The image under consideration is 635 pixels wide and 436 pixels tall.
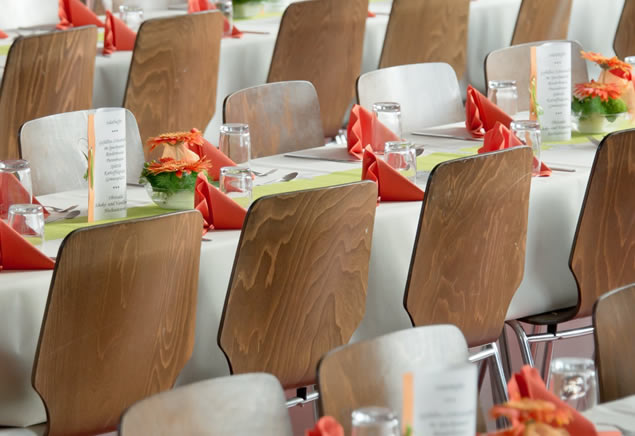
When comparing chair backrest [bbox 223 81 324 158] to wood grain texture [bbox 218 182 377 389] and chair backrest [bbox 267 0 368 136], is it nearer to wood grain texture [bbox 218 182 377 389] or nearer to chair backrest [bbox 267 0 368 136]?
chair backrest [bbox 267 0 368 136]

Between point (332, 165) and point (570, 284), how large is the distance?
32.9 inches

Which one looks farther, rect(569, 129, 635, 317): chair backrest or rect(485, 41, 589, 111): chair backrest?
rect(485, 41, 589, 111): chair backrest

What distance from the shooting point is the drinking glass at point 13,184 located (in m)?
→ 3.52

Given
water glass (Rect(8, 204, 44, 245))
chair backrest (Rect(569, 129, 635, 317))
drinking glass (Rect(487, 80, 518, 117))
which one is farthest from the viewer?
drinking glass (Rect(487, 80, 518, 117))

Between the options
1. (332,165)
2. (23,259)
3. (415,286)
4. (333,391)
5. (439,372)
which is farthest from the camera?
(332,165)

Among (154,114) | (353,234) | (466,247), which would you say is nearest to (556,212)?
(466,247)

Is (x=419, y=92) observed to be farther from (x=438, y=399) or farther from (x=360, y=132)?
(x=438, y=399)

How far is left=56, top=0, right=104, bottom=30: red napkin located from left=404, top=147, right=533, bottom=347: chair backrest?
3.22 meters

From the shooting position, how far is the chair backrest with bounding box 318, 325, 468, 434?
7.62 feet

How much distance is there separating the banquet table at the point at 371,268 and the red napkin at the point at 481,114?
0.13m

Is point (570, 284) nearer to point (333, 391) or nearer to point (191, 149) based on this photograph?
point (191, 149)

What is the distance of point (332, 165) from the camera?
13.8 ft

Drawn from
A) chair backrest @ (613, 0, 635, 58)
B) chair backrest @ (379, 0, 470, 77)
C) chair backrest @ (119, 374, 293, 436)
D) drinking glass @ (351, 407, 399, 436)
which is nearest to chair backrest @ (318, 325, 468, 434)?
chair backrest @ (119, 374, 293, 436)

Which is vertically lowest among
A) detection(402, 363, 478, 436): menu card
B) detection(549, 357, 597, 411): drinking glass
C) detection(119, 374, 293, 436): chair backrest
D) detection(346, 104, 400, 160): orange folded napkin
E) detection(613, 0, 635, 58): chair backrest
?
detection(613, 0, 635, 58): chair backrest
